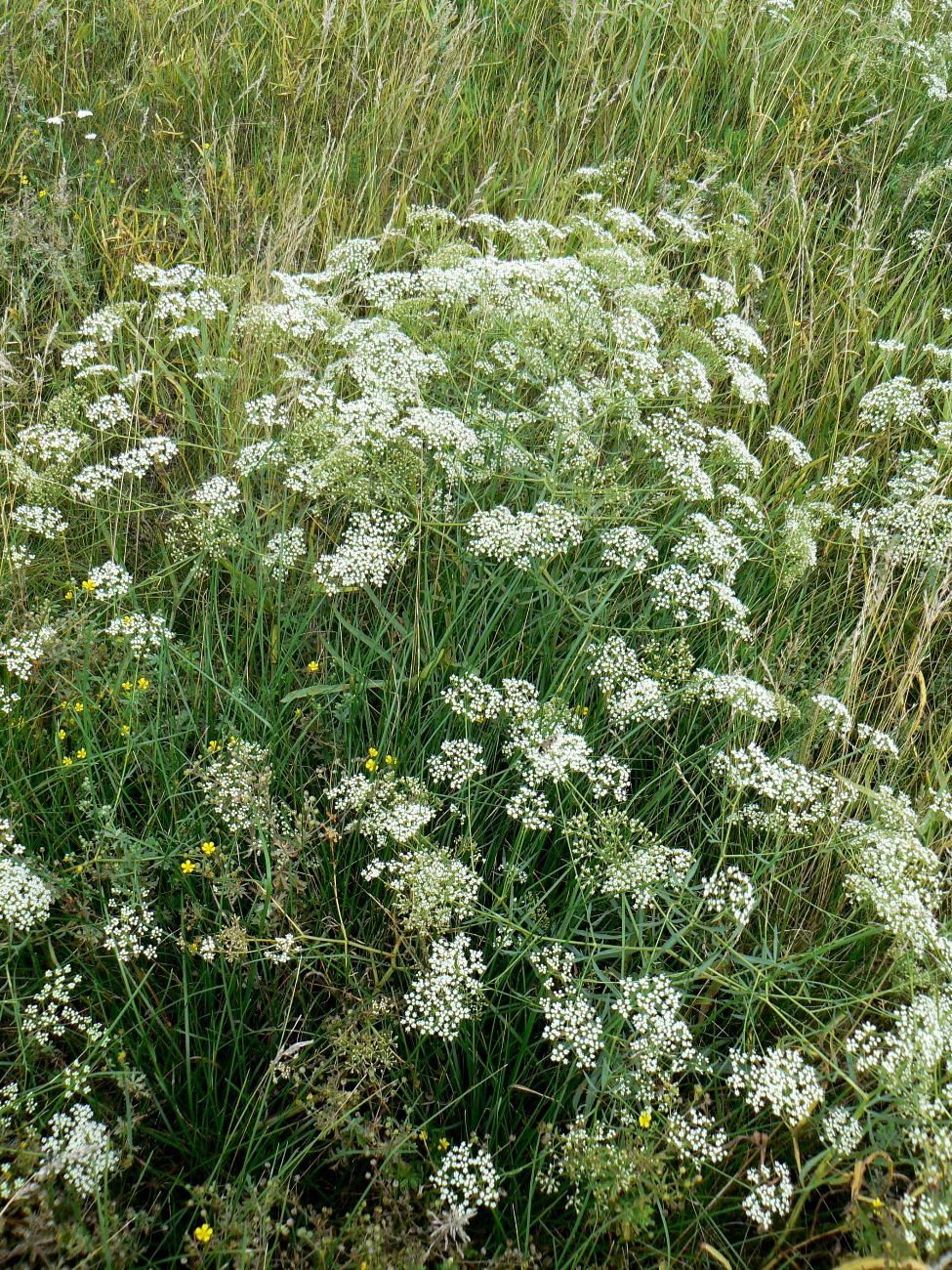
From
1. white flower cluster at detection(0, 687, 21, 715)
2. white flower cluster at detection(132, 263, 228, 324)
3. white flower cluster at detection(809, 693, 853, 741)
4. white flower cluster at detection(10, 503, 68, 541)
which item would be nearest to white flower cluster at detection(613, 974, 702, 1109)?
white flower cluster at detection(809, 693, 853, 741)

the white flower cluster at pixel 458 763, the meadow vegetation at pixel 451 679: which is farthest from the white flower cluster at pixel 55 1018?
the white flower cluster at pixel 458 763

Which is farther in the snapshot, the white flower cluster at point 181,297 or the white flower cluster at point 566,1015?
the white flower cluster at point 181,297

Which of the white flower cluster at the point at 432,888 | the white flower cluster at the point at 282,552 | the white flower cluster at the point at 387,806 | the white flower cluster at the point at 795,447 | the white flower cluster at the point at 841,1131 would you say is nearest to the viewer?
the white flower cluster at the point at 841,1131

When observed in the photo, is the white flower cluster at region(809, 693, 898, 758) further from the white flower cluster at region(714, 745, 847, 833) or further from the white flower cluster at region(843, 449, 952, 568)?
the white flower cluster at region(843, 449, 952, 568)

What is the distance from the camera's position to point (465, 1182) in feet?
5.99

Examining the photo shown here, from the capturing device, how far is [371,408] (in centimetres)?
262

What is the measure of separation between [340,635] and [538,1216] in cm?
163

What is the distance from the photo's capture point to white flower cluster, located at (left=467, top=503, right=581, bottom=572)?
249 cm

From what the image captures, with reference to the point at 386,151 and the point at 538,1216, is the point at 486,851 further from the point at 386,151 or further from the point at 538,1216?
the point at 386,151

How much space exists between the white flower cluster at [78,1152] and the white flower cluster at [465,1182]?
0.69 metres

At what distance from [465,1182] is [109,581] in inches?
73.8

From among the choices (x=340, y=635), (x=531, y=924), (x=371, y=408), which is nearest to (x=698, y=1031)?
(x=531, y=924)

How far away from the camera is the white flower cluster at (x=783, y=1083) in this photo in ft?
6.14

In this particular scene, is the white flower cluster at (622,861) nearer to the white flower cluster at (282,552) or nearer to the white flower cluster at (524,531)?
the white flower cluster at (524,531)
